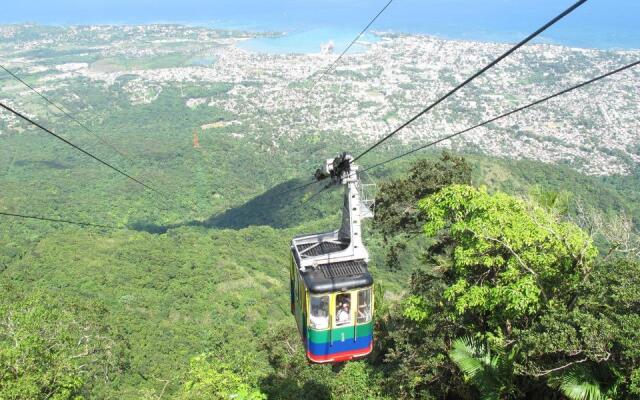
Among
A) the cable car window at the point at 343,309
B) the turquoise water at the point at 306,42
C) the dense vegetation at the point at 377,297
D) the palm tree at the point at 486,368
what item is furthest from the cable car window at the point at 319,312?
the turquoise water at the point at 306,42

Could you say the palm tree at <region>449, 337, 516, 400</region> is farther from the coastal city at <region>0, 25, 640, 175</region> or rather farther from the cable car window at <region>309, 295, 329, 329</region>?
the coastal city at <region>0, 25, 640, 175</region>

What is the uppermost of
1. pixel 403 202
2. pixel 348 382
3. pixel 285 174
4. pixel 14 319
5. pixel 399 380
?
pixel 403 202

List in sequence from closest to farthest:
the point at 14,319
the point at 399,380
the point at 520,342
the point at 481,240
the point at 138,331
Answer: the point at 520,342 < the point at 481,240 < the point at 399,380 < the point at 14,319 < the point at 138,331

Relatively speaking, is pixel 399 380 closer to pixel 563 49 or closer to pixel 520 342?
pixel 520 342

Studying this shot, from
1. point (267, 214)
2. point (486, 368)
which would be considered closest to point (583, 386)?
point (486, 368)

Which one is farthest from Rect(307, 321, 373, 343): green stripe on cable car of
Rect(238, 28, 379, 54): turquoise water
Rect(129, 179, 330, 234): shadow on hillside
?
Rect(238, 28, 379, 54): turquoise water

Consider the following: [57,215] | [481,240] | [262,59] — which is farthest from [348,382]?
[262,59]
